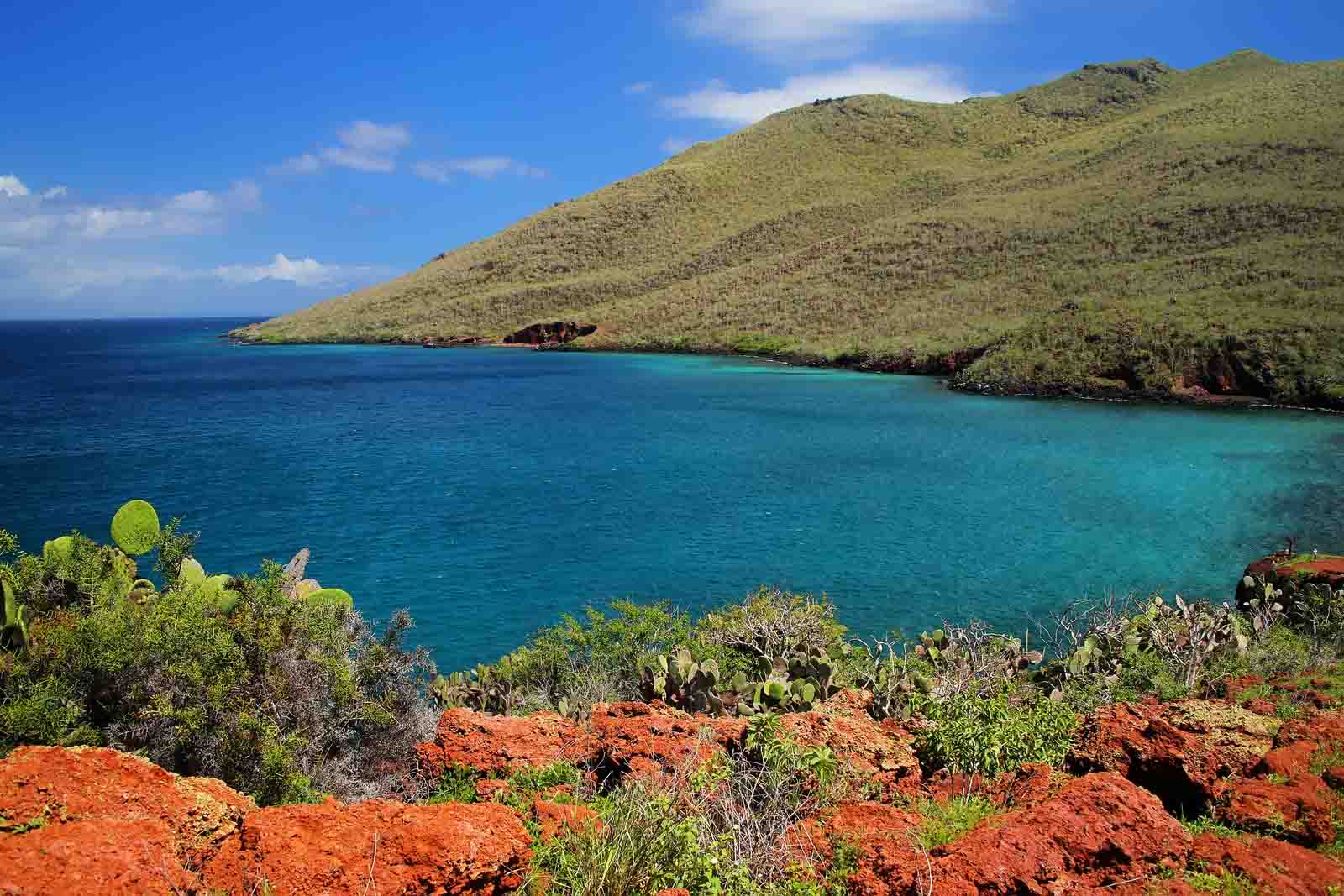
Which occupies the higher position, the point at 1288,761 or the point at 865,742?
the point at 1288,761

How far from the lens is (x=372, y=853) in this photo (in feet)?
14.5

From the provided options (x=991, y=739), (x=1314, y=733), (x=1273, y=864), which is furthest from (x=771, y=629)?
(x=1273, y=864)

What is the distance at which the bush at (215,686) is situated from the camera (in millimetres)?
6867

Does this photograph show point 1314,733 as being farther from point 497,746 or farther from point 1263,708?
point 497,746

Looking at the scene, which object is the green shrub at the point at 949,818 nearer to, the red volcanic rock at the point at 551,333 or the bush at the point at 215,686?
the bush at the point at 215,686

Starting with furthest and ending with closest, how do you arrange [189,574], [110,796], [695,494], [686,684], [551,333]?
[551,333] < [695,494] < [189,574] < [686,684] < [110,796]

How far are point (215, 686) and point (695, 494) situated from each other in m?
17.4

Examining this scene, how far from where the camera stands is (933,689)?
879 centimetres

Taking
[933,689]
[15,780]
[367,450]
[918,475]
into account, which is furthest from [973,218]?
[15,780]

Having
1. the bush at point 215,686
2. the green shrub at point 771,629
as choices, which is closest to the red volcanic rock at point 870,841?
the bush at point 215,686

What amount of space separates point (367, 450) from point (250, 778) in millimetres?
25752

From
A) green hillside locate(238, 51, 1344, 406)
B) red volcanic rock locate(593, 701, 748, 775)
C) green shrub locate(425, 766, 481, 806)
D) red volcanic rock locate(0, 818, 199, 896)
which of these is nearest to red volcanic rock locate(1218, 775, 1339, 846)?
red volcanic rock locate(593, 701, 748, 775)

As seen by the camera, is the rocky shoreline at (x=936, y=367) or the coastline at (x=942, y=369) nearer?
the coastline at (x=942, y=369)

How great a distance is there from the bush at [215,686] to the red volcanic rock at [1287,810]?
639 cm
